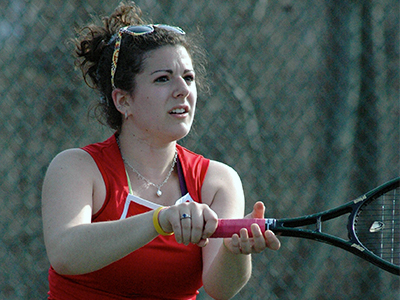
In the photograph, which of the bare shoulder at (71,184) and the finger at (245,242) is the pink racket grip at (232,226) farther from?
the bare shoulder at (71,184)

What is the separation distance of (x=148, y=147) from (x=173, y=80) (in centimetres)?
26

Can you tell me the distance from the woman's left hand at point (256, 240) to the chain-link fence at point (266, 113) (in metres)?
1.39

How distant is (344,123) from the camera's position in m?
3.50

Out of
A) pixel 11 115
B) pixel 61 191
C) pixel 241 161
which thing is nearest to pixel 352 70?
pixel 241 161

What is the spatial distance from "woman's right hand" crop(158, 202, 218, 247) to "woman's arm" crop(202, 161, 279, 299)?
110 mm

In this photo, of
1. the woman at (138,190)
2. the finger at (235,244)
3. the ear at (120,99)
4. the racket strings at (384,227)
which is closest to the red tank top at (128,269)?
the woman at (138,190)

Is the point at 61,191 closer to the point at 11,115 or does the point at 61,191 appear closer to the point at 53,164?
the point at 53,164

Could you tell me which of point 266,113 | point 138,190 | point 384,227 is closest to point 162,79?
point 138,190

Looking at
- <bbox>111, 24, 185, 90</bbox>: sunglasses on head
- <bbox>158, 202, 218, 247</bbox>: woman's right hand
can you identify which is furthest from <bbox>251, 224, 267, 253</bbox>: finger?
<bbox>111, 24, 185, 90</bbox>: sunglasses on head

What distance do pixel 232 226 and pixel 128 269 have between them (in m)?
0.46

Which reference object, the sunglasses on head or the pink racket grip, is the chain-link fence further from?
the pink racket grip

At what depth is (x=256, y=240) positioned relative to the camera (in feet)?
5.91

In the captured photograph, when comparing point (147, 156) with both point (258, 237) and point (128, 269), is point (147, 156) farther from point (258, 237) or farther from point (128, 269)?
point (258, 237)

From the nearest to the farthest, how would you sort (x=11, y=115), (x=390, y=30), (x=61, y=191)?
(x=61, y=191) → (x=11, y=115) → (x=390, y=30)
